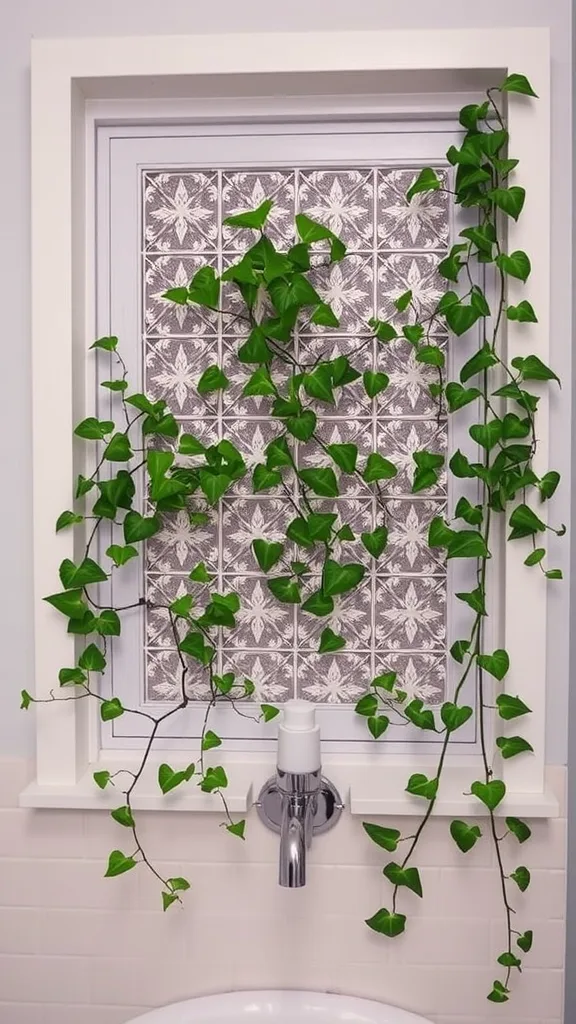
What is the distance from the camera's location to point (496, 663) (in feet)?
3.84

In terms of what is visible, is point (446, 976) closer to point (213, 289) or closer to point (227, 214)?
point (213, 289)

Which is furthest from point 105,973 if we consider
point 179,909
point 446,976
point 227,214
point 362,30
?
point 362,30

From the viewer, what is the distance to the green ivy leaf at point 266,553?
4.01 ft

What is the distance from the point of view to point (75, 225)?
123 centimetres

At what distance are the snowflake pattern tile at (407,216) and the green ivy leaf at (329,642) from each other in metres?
0.61

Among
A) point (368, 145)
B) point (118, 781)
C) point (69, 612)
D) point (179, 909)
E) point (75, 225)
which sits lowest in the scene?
point (179, 909)

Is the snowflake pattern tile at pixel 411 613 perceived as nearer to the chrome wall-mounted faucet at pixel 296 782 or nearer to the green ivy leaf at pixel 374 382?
the chrome wall-mounted faucet at pixel 296 782

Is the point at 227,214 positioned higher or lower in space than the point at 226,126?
lower

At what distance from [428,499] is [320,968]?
0.76 metres

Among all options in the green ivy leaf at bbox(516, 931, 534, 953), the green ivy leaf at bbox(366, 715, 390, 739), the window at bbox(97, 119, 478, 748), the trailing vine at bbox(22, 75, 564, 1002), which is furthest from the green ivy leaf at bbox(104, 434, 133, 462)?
the green ivy leaf at bbox(516, 931, 534, 953)

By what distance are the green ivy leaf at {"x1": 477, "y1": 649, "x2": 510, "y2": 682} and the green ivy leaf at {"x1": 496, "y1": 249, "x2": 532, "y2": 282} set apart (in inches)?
21.4

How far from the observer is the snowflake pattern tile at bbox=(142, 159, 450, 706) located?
126cm

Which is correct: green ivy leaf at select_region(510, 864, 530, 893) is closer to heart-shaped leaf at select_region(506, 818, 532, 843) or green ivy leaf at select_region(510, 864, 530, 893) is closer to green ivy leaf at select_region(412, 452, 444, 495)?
heart-shaped leaf at select_region(506, 818, 532, 843)

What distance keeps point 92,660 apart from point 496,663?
1.98ft
